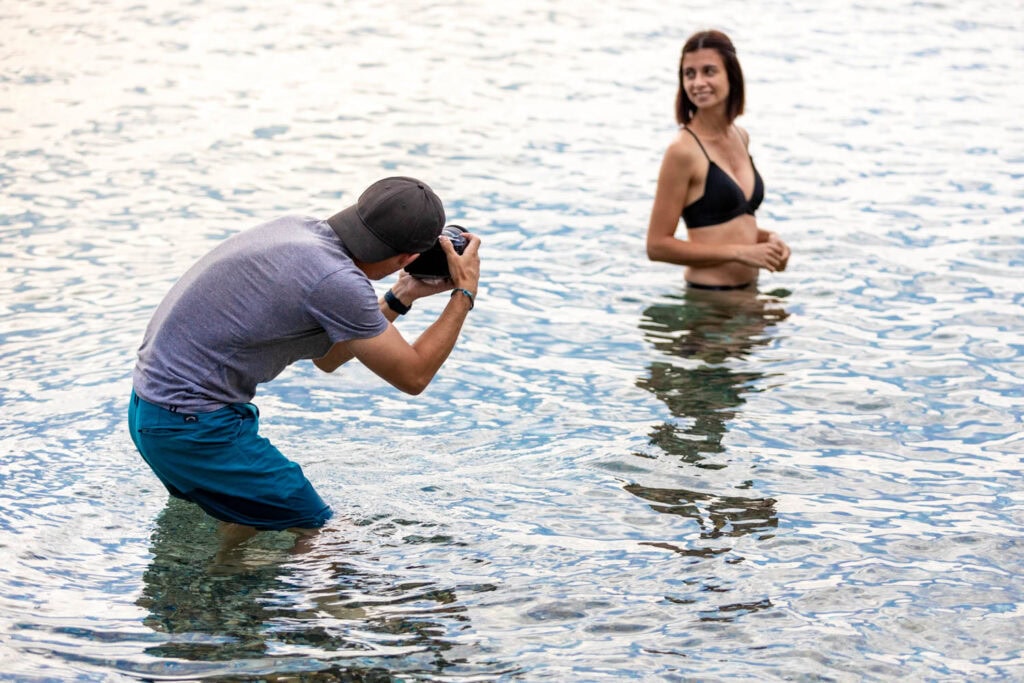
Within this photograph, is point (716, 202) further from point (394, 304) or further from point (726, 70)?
point (394, 304)

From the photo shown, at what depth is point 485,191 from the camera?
11359 mm

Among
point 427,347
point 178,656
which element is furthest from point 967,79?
point 178,656

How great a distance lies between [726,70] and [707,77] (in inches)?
5.0

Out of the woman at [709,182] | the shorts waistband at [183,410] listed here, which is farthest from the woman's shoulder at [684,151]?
the shorts waistband at [183,410]

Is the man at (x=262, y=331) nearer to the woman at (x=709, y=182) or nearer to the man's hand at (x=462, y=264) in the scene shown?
the man's hand at (x=462, y=264)

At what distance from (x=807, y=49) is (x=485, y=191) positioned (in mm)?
7698

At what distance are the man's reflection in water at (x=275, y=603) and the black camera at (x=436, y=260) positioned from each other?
1256mm

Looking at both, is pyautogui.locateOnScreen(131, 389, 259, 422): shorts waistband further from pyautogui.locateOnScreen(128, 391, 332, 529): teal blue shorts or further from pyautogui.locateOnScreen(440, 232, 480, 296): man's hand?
pyautogui.locateOnScreen(440, 232, 480, 296): man's hand

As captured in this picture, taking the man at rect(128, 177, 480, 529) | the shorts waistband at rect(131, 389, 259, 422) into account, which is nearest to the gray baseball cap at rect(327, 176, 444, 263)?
the man at rect(128, 177, 480, 529)

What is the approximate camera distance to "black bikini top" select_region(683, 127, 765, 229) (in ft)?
27.0

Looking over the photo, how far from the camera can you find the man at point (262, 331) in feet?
15.8

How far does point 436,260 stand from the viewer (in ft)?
17.4

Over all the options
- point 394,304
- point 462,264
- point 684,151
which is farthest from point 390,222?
point 684,151

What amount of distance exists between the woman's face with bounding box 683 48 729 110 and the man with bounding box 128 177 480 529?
3.47 meters
